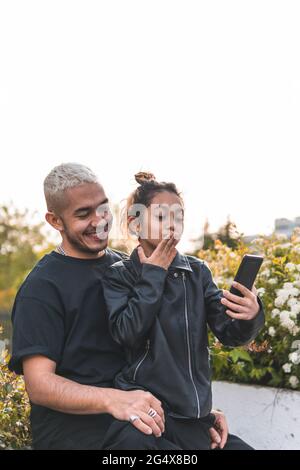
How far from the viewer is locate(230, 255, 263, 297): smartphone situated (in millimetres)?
2531

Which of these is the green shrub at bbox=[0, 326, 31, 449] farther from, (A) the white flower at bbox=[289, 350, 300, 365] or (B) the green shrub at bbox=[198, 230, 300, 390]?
(A) the white flower at bbox=[289, 350, 300, 365]

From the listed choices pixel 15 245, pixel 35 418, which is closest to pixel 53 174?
pixel 35 418

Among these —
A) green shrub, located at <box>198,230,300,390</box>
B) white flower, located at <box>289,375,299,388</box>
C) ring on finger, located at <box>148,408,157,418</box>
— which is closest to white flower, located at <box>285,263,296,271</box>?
green shrub, located at <box>198,230,300,390</box>

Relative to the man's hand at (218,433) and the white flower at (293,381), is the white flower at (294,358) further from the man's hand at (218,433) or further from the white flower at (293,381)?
the man's hand at (218,433)

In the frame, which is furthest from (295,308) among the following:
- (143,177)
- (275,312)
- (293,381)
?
(143,177)

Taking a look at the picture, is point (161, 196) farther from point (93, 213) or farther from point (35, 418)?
point (35, 418)

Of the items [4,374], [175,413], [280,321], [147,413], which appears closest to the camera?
[147,413]

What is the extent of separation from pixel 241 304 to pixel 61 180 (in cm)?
89

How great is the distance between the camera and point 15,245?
1370cm

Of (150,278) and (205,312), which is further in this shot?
(205,312)

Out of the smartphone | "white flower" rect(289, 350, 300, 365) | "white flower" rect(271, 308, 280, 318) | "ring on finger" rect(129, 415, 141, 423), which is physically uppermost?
the smartphone

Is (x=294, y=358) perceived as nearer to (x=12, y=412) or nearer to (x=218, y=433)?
(x=218, y=433)

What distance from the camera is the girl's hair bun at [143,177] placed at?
2.69 meters

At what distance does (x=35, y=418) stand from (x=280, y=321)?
64.7 inches
